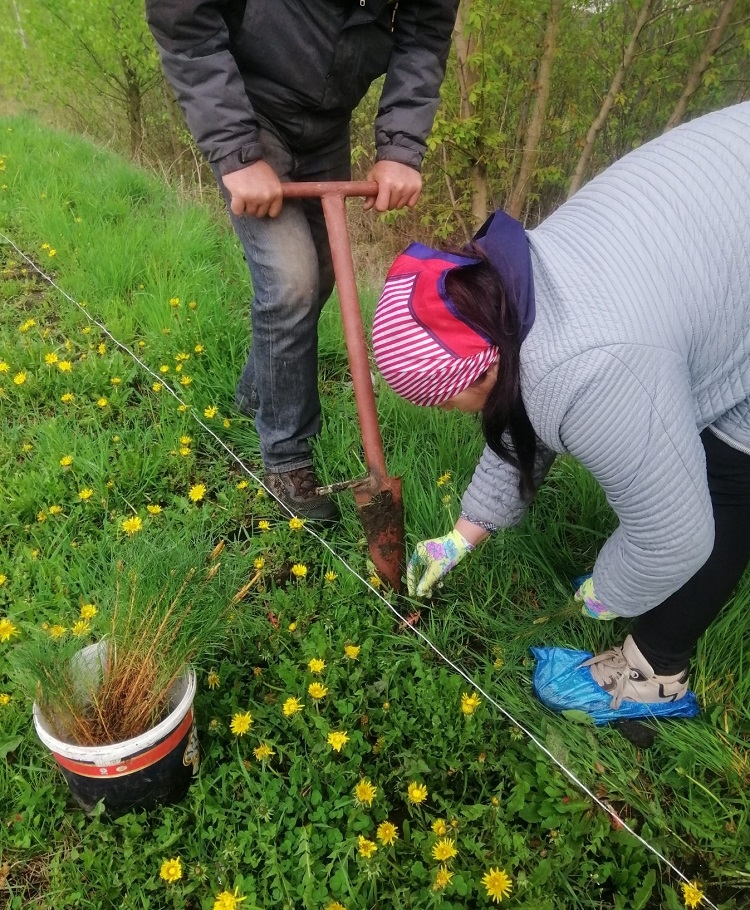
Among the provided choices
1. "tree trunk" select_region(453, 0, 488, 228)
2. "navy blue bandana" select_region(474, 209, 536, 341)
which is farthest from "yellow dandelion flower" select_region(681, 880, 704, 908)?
"tree trunk" select_region(453, 0, 488, 228)

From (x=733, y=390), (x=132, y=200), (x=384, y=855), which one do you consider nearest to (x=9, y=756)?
(x=384, y=855)

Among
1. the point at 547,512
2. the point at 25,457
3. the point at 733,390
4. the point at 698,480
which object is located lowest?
the point at 25,457

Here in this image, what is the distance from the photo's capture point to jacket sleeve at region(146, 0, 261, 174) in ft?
5.55

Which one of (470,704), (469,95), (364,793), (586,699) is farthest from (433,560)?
(469,95)

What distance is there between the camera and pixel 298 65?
188cm

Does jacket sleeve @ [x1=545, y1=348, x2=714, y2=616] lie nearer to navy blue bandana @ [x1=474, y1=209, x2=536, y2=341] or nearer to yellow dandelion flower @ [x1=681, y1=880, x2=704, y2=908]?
navy blue bandana @ [x1=474, y1=209, x2=536, y2=341]

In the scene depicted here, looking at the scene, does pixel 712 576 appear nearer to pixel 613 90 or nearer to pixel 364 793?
pixel 364 793

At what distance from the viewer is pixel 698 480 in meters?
1.34

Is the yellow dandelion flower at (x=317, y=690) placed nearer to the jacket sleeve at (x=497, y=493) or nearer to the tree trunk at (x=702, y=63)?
the jacket sleeve at (x=497, y=493)

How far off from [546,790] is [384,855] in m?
0.43

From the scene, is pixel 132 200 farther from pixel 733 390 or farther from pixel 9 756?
pixel 733 390

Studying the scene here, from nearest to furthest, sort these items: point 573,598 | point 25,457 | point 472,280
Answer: point 472,280
point 573,598
point 25,457

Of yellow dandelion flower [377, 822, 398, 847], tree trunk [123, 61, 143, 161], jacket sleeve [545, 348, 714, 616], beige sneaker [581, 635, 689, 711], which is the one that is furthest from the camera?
tree trunk [123, 61, 143, 161]

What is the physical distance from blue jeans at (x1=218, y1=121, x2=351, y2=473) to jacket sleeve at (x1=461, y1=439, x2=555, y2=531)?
72cm
